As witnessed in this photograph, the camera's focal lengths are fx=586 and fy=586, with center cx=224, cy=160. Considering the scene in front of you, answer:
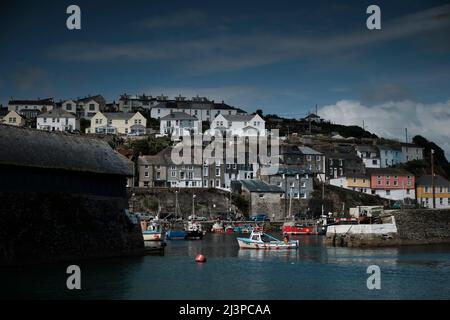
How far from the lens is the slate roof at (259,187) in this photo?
88.7 meters

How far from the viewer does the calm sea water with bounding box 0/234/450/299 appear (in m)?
25.8

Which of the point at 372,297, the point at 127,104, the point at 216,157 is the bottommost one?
the point at 372,297

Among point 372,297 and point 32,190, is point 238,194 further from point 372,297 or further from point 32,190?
point 372,297

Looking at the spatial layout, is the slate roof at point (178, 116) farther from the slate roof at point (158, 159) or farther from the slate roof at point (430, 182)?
the slate roof at point (430, 182)

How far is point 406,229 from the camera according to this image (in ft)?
167

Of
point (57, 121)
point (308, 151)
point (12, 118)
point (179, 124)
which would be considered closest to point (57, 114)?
point (57, 121)

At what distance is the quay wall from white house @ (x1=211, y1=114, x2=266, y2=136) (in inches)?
3008

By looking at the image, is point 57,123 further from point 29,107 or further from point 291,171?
point 291,171

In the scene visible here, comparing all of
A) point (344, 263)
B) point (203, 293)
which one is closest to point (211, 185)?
point (344, 263)

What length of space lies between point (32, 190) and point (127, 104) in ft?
338

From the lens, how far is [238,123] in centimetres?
11981

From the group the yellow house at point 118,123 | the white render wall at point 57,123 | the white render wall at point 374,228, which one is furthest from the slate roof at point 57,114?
the white render wall at point 374,228

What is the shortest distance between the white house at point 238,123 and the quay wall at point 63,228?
76.4 metres

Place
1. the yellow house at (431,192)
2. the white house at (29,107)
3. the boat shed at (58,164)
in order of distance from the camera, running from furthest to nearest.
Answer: the white house at (29,107)
the yellow house at (431,192)
the boat shed at (58,164)
